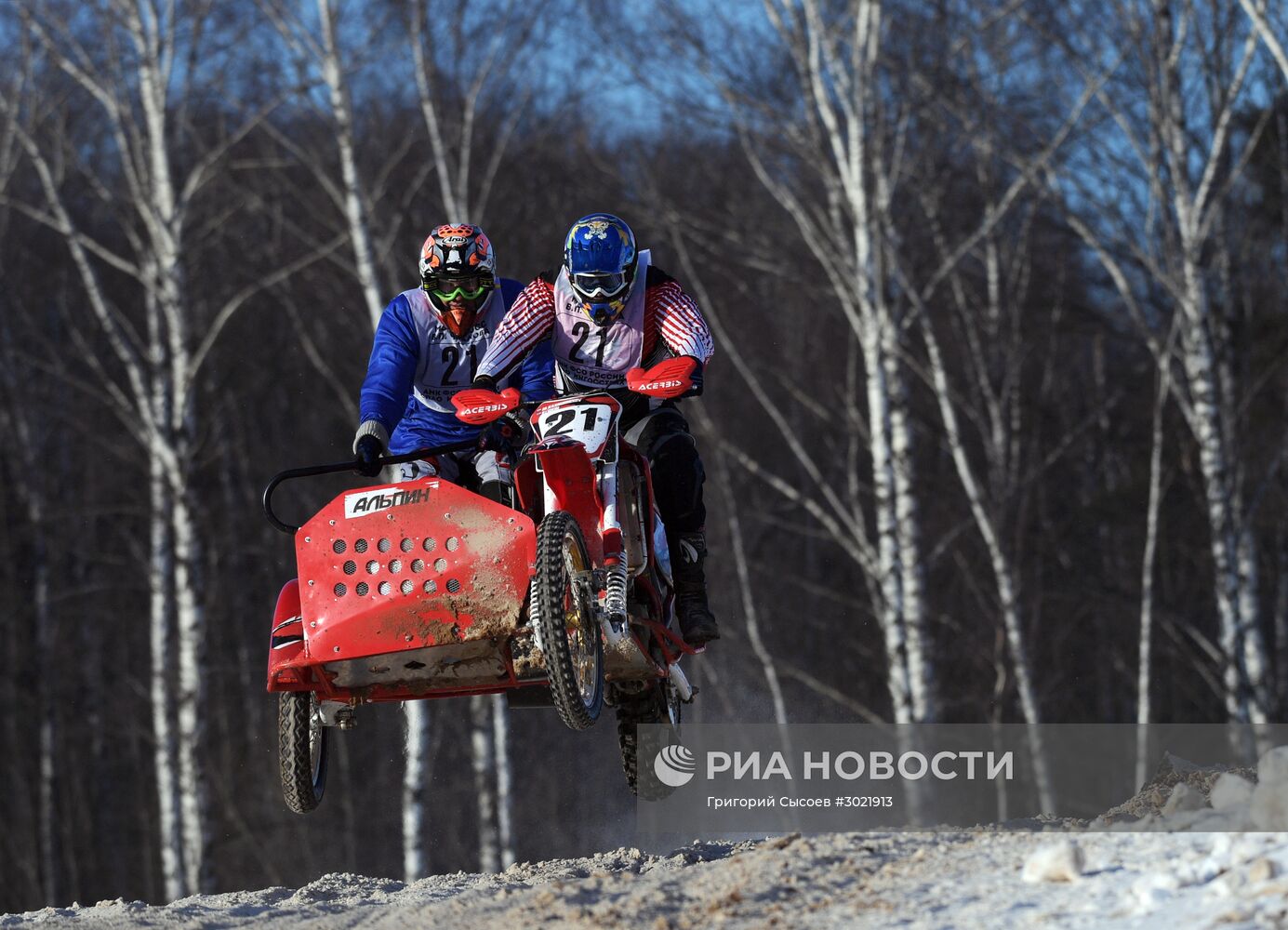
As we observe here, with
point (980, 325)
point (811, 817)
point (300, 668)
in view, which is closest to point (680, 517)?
point (300, 668)

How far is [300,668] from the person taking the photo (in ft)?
22.4

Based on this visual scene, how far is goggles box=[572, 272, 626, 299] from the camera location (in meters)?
7.01

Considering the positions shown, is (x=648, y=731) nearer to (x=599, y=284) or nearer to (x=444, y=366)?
(x=444, y=366)

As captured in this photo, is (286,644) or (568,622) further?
(286,644)

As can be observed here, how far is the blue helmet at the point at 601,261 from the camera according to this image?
6.98m

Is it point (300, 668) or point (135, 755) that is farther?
point (135, 755)

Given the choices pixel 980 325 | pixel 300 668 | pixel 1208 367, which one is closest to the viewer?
pixel 300 668

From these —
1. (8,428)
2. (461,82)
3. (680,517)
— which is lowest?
(680,517)

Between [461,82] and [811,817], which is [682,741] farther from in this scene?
[461,82]

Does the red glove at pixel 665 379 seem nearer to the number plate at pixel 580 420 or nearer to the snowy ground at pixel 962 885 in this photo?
the number plate at pixel 580 420

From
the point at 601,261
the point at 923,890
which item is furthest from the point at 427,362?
the point at 923,890

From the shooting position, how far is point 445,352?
7.67 m

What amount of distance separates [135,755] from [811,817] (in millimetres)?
17001

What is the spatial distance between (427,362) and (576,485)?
1.50m
